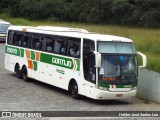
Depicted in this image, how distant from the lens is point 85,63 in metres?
19.2

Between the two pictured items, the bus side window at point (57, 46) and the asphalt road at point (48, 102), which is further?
the bus side window at point (57, 46)

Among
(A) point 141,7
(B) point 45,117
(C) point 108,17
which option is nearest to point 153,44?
(B) point 45,117

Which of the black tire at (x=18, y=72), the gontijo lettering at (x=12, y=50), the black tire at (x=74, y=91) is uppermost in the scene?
the gontijo lettering at (x=12, y=50)

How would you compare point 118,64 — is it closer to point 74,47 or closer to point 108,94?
point 108,94

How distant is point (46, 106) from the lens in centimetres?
1736

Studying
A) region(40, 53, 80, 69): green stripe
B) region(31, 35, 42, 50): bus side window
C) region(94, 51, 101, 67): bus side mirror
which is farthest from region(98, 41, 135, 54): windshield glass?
region(31, 35, 42, 50): bus side window

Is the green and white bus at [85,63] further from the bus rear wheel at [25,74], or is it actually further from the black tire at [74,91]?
the bus rear wheel at [25,74]

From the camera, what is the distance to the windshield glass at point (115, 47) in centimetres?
1877

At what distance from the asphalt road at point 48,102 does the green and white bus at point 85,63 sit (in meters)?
0.42

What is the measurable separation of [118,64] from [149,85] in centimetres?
244

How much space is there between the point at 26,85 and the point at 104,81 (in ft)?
20.1

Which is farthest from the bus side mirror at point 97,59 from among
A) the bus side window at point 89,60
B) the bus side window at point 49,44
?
the bus side window at point 49,44

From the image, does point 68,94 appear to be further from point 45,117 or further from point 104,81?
point 45,117

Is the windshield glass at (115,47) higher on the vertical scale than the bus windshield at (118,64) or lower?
higher
